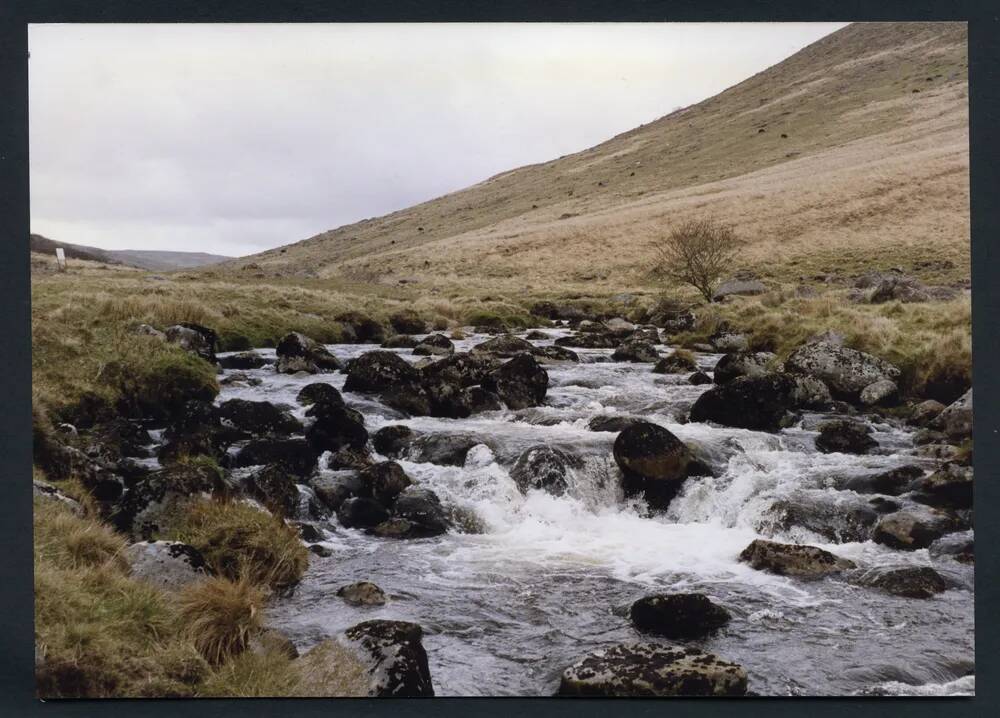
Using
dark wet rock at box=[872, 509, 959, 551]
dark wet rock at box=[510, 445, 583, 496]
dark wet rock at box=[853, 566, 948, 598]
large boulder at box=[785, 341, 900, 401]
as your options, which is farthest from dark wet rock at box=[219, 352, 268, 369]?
dark wet rock at box=[872, 509, 959, 551]

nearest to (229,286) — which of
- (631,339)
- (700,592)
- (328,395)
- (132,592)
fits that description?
(328,395)

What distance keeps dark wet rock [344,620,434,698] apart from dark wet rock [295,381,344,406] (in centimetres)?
224

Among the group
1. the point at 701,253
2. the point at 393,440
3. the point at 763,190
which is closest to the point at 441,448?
the point at 393,440

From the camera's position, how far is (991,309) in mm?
5645

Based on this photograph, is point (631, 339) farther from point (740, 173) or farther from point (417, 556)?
point (417, 556)

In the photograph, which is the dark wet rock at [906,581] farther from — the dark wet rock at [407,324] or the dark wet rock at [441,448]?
the dark wet rock at [407,324]

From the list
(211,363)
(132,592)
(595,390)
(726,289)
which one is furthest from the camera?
(726,289)

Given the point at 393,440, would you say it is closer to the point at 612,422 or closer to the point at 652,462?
the point at 612,422

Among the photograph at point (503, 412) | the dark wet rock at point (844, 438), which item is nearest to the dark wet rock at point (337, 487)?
the photograph at point (503, 412)

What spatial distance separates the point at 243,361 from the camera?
6430 mm

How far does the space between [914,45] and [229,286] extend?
21.1ft

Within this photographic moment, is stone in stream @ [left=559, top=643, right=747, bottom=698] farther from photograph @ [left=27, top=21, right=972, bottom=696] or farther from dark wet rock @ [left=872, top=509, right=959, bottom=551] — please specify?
dark wet rock @ [left=872, top=509, right=959, bottom=551]

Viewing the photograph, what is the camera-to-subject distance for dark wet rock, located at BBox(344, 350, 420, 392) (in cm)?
675

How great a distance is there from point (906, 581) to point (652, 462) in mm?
2007
